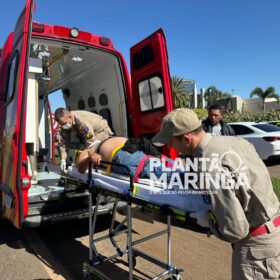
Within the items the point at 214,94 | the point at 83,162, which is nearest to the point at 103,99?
the point at 83,162

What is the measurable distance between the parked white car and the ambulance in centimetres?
563

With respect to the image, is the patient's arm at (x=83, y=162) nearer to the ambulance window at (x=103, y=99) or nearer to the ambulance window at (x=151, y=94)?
the ambulance window at (x=151, y=94)

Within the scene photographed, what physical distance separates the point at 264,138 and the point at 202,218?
8.33 metres

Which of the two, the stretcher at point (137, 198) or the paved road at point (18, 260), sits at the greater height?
the stretcher at point (137, 198)

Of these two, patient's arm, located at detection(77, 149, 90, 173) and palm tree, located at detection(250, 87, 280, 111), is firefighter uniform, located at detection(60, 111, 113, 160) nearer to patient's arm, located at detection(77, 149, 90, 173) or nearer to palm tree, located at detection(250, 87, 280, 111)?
patient's arm, located at detection(77, 149, 90, 173)

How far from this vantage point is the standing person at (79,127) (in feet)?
15.0

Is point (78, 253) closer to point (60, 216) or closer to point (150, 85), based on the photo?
point (60, 216)

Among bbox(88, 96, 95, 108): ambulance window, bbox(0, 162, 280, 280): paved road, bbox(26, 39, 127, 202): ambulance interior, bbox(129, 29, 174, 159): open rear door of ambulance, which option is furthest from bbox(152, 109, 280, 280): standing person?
bbox(88, 96, 95, 108): ambulance window

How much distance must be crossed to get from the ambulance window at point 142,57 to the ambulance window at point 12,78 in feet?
5.78

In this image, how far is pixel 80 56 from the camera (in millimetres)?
5500

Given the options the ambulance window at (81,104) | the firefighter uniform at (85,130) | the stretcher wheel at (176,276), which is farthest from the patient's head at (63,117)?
the stretcher wheel at (176,276)

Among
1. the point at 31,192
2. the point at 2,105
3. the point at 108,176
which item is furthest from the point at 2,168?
the point at 108,176

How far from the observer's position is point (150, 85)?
4625mm

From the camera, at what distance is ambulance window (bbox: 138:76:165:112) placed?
175 inches
